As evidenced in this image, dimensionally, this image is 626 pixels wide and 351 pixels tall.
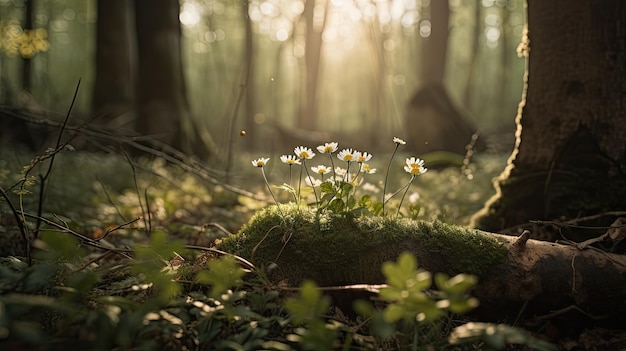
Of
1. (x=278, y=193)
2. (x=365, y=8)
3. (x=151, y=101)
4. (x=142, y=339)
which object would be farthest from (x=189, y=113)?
(x=365, y=8)

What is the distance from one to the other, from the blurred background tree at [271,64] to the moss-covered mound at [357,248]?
149 centimetres

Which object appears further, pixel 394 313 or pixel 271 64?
pixel 271 64

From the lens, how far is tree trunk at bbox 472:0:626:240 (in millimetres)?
A: 3400

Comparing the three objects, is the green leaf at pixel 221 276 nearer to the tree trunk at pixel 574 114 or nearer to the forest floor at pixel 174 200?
the forest floor at pixel 174 200

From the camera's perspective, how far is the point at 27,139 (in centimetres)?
735

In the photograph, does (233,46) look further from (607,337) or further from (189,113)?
(607,337)

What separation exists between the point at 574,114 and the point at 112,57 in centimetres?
870

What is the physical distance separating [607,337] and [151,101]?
7792 millimetres

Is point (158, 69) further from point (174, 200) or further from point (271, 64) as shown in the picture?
point (271, 64)

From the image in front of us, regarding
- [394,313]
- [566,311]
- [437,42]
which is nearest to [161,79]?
[566,311]

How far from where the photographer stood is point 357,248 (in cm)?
245

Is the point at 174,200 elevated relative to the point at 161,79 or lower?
lower

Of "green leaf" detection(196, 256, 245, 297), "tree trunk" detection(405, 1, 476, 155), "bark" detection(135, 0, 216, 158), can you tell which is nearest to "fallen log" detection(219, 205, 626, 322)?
"green leaf" detection(196, 256, 245, 297)

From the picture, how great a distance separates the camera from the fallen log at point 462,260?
94.0 inches
